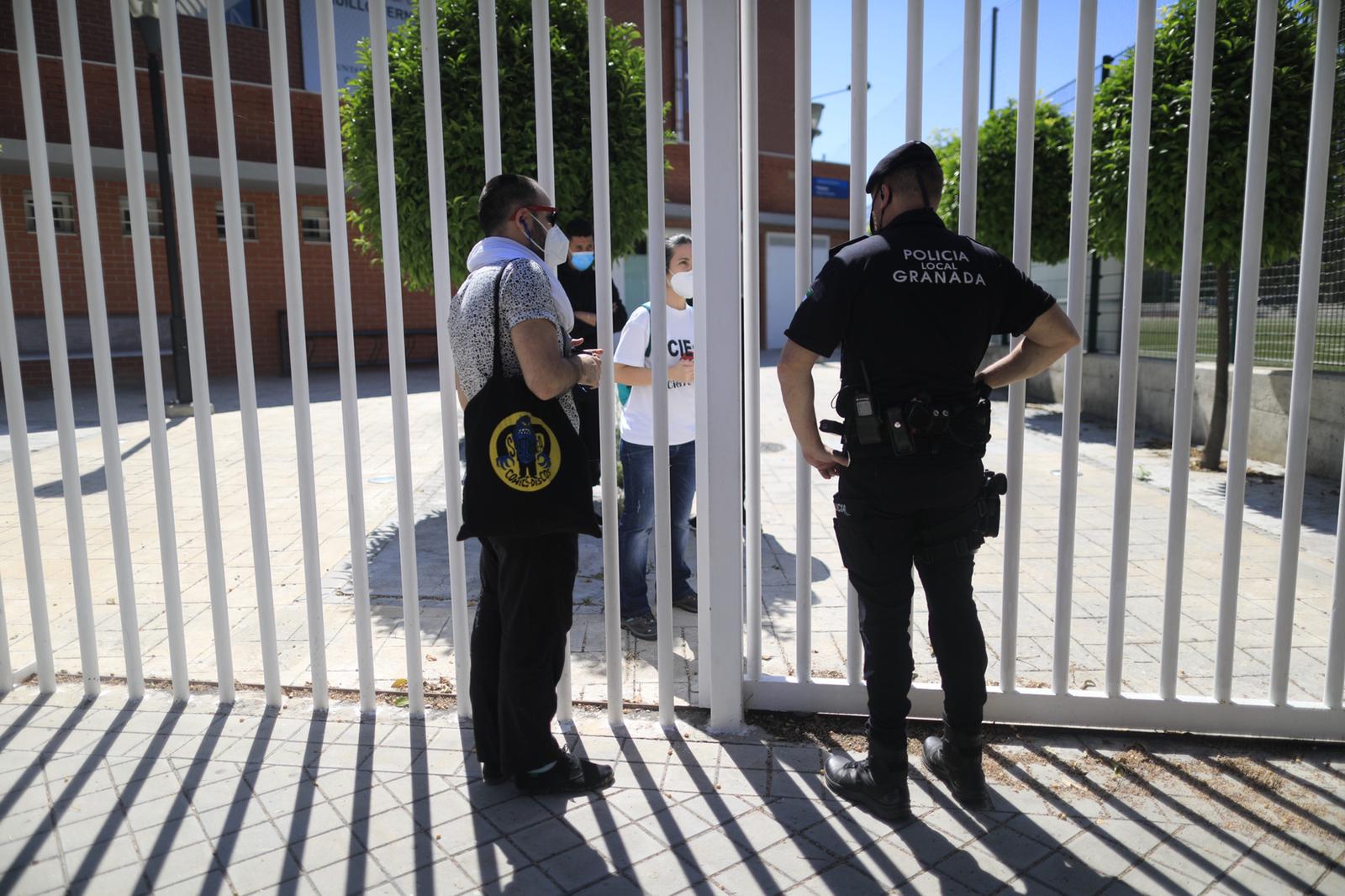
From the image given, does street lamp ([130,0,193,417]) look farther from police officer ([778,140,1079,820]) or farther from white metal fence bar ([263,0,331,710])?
police officer ([778,140,1079,820])

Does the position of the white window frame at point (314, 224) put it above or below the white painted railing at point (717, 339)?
above

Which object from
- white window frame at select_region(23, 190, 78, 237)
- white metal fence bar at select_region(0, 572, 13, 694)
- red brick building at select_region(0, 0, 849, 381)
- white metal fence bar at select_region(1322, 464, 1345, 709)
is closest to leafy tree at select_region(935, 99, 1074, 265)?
red brick building at select_region(0, 0, 849, 381)

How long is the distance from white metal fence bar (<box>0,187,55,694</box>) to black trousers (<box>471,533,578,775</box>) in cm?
197

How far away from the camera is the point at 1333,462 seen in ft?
24.4

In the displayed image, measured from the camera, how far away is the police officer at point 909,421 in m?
2.71

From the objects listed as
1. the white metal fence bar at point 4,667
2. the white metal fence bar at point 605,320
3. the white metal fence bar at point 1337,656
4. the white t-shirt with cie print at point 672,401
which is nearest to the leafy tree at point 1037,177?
the white t-shirt with cie print at point 672,401

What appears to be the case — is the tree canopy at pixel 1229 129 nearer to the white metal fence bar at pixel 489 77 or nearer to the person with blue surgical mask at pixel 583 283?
the person with blue surgical mask at pixel 583 283

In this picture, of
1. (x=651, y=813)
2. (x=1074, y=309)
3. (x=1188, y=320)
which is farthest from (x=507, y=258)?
(x=1188, y=320)

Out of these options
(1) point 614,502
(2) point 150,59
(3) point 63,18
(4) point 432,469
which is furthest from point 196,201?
(1) point 614,502

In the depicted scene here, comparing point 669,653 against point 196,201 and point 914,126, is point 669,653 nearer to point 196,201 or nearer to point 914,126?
point 914,126

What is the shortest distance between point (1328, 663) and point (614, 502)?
260 centimetres

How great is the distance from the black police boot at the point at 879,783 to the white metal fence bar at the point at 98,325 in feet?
9.26

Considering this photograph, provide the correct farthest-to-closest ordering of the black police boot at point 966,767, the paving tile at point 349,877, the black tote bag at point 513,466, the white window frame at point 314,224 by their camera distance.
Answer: the white window frame at point 314,224
the black police boot at point 966,767
the black tote bag at point 513,466
the paving tile at point 349,877

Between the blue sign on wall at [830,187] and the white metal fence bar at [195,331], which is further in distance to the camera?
the blue sign on wall at [830,187]
